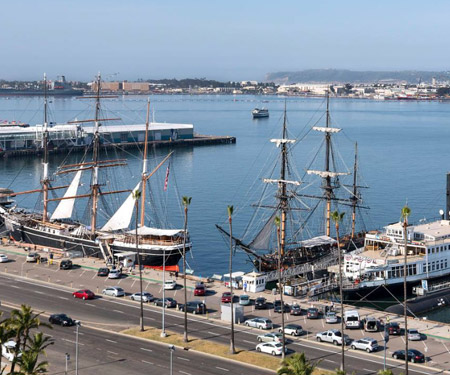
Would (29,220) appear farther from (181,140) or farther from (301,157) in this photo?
(181,140)

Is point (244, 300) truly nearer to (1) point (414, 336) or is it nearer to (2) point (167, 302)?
(2) point (167, 302)

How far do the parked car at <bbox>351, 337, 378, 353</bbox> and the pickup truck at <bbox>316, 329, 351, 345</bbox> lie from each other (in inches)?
35.9

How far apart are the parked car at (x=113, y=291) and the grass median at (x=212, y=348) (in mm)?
8187

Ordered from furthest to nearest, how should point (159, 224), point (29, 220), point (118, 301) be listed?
point (159, 224)
point (29, 220)
point (118, 301)

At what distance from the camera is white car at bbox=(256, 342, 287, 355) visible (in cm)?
4225

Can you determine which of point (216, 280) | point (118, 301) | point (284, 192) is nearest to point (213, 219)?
point (284, 192)

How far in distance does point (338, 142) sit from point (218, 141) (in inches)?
1098

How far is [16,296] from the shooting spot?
54.0 m

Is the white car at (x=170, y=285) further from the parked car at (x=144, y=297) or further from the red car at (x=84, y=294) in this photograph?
the red car at (x=84, y=294)

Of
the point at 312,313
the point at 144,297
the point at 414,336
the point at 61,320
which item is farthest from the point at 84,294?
the point at 414,336

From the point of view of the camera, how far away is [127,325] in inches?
1875

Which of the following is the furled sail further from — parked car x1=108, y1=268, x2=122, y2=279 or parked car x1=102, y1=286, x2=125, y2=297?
parked car x1=102, y1=286, x2=125, y2=297

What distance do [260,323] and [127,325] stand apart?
7613mm

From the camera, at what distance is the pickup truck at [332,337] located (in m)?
44.2
